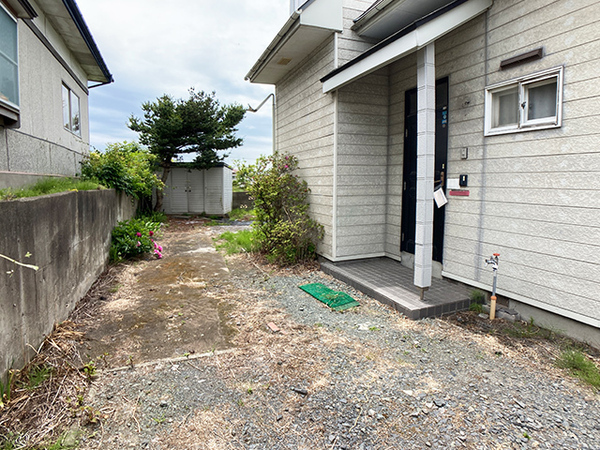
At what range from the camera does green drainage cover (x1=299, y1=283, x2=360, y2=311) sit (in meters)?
4.01

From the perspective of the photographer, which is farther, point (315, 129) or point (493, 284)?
point (315, 129)

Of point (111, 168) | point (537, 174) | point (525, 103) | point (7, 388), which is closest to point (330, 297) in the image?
point (537, 174)

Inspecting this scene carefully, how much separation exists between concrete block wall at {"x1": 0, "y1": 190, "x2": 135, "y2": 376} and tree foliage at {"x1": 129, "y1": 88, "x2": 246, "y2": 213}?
29.4ft

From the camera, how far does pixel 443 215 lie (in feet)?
14.1

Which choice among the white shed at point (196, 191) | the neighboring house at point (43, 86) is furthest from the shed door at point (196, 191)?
the neighboring house at point (43, 86)

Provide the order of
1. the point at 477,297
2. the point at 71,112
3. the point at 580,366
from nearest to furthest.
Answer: the point at 580,366, the point at 477,297, the point at 71,112

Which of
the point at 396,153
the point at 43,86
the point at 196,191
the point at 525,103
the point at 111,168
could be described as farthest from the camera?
the point at 196,191

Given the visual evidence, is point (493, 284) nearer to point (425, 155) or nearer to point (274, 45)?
point (425, 155)

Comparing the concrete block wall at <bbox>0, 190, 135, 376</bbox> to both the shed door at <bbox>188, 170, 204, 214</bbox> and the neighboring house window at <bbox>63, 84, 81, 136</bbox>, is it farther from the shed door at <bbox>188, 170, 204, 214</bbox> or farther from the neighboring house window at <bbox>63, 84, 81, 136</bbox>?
the shed door at <bbox>188, 170, 204, 214</bbox>

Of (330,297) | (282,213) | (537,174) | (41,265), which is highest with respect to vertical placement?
(537,174)

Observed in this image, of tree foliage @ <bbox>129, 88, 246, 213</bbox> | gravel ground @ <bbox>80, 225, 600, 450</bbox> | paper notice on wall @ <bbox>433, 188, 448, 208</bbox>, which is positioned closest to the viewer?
gravel ground @ <bbox>80, 225, 600, 450</bbox>

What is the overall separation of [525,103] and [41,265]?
4696 millimetres

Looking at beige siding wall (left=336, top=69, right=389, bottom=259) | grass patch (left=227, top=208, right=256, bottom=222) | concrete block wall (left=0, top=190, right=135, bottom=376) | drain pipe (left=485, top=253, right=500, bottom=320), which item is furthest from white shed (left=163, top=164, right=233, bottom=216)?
drain pipe (left=485, top=253, right=500, bottom=320)

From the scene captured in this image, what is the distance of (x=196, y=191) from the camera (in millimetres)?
14273
